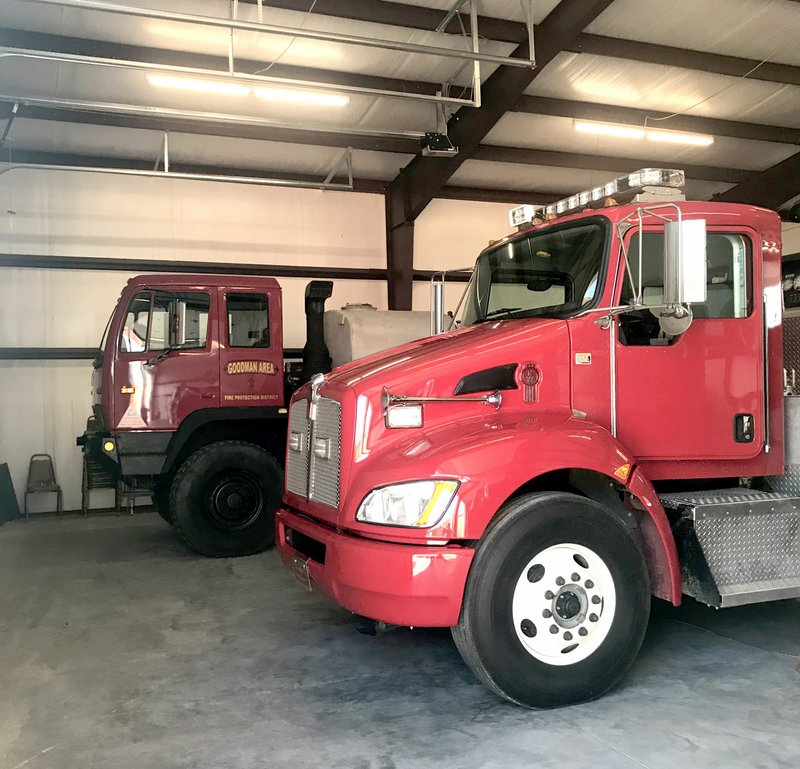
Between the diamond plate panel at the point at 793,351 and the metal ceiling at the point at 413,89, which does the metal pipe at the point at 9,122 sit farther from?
the diamond plate panel at the point at 793,351

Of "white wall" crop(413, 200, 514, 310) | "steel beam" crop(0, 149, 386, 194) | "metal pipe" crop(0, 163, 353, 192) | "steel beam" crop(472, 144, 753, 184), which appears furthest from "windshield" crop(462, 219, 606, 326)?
"white wall" crop(413, 200, 514, 310)

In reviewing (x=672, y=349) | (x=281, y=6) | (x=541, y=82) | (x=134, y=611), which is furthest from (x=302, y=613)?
(x=541, y=82)

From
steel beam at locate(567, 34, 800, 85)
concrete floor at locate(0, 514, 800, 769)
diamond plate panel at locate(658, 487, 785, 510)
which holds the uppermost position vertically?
steel beam at locate(567, 34, 800, 85)

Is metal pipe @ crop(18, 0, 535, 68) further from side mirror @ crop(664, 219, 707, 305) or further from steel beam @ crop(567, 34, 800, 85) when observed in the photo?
side mirror @ crop(664, 219, 707, 305)

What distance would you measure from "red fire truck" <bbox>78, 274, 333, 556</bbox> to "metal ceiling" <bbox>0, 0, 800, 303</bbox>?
6.60 ft

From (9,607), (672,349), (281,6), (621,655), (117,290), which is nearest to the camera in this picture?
(621,655)

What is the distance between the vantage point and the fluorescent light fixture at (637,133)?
394 inches

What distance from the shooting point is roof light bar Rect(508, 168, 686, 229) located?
13.1 ft

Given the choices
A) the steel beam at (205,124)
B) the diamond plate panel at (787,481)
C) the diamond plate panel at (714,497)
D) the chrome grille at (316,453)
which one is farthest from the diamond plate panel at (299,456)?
the steel beam at (205,124)

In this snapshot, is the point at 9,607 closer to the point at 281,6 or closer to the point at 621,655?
the point at 621,655

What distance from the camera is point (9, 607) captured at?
5441 millimetres

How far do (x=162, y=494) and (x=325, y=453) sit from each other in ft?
15.8

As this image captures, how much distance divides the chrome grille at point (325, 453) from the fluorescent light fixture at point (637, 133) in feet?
24.5

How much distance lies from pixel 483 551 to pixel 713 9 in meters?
7.34
